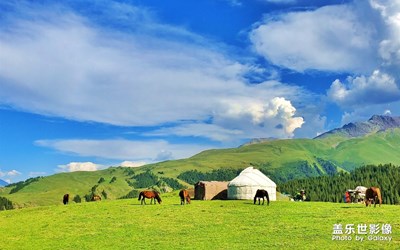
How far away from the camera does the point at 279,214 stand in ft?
127

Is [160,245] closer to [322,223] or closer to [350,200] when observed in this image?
[322,223]

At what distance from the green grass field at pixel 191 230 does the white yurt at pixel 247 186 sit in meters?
19.0

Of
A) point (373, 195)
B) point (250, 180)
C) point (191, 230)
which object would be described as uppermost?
point (250, 180)

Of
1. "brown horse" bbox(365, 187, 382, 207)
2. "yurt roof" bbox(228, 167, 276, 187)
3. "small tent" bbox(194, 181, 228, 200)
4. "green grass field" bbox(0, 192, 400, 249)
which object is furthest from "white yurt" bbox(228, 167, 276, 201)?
"brown horse" bbox(365, 187, 382, 207)

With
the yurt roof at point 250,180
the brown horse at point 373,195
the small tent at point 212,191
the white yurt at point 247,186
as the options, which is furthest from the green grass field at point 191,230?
the small tent at point 212,191

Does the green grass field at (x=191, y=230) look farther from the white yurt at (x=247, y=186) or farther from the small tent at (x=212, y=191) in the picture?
the small tent at (x=212, y=191)

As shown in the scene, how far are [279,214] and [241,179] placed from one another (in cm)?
2673

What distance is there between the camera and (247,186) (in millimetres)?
63844

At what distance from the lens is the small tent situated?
67.6m

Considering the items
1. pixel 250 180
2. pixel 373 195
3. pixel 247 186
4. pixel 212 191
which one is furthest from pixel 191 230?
pixel 212 191

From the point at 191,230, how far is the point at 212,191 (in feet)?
120

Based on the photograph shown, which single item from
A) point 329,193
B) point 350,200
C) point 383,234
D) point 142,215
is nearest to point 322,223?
point 383,234

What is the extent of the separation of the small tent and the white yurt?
2.47 meters

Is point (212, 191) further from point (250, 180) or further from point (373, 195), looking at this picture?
point (373, 195)
